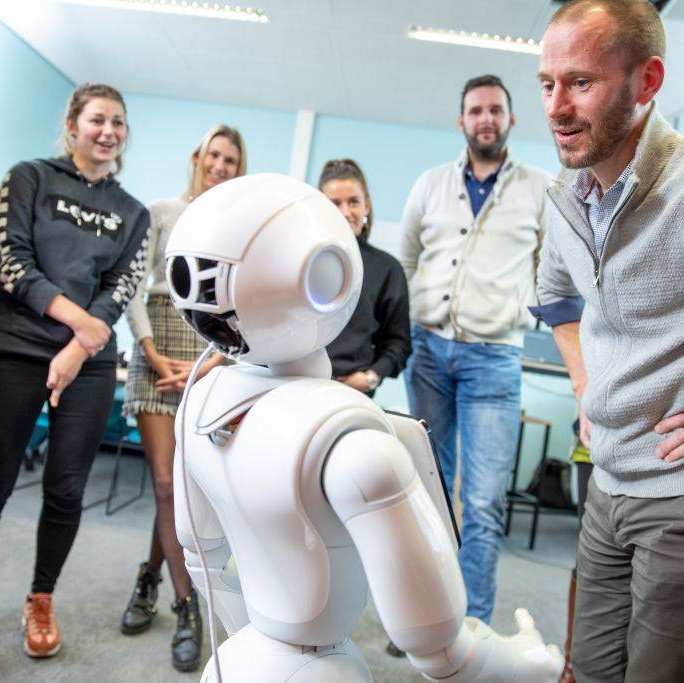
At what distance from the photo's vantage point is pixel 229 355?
93cm

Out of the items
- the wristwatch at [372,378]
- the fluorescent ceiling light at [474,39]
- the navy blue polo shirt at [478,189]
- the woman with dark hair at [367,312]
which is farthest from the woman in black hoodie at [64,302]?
the fluorescent ceiling light at [474,39]

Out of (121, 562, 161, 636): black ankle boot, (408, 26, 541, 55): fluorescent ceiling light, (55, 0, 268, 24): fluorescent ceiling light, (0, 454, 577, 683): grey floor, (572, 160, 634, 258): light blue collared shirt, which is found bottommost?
(0, 454, 577, 683): grey floor

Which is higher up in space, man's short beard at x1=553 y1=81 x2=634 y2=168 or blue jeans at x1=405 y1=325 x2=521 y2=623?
man's short beard at x1=553 y1=81 x2=634 y2=168

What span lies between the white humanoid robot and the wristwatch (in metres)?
0.86

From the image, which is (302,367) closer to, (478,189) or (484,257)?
(484,257)

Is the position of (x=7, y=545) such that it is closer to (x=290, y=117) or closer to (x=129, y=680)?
(x=129, y=680)

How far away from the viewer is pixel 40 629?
186cm

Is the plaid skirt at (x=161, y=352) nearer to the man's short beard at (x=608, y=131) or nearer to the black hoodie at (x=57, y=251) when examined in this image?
the black hoodie at (x=57, y=251)

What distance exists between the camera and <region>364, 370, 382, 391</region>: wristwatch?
1.81m

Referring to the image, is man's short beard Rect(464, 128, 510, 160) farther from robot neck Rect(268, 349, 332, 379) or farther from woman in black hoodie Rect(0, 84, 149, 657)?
robot neck Rect(268, 349, 332, 379)

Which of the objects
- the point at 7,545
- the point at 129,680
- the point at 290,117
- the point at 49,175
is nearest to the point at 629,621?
the point at 129,680

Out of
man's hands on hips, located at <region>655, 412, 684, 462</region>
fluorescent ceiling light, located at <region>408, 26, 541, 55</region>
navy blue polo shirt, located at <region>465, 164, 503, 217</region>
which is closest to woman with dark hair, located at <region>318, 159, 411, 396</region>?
navy blue polo shirt, located at <region>465, 164, 503, 217</region>

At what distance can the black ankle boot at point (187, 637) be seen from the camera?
1.87 meters

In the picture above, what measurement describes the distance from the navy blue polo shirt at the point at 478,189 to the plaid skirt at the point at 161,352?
0.93 meters
